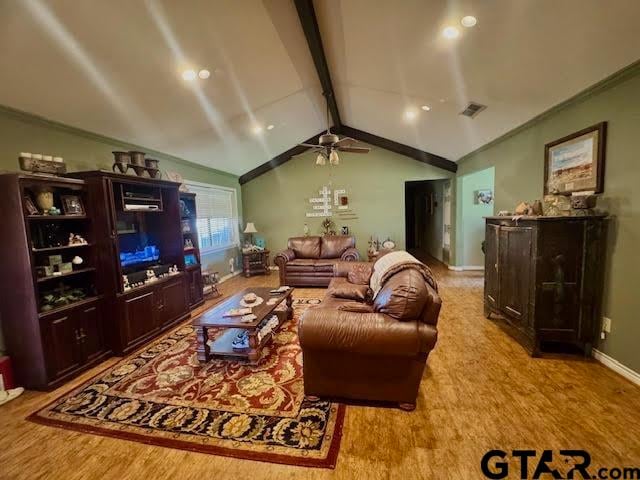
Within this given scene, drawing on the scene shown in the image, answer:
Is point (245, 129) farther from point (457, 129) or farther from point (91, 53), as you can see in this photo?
point (457, 129)

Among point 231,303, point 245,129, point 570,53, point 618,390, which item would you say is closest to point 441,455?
point 618,390

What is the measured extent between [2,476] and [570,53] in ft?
16.2

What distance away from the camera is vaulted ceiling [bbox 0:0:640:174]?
2055 mm

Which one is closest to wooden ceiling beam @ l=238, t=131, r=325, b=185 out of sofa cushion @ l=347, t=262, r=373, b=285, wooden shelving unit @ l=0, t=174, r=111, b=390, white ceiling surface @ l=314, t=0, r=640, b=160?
white ceiling surface @ l=314, t=0, r=640, b=160

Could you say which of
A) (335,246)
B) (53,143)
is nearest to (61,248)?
(53,143)

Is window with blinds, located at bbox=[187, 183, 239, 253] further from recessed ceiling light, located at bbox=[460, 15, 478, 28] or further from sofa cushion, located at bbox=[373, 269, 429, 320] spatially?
recessed ceiling light, located at bbox=[460, 15, 478, 28]

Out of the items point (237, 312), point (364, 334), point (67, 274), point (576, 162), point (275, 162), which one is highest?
point (275, 162)

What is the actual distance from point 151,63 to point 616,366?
506 cm

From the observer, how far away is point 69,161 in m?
3.15

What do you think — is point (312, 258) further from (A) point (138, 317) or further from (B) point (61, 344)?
(B) point (61, 344)

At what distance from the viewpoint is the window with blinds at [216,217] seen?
576cm

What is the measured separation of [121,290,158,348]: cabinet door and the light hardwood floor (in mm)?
582

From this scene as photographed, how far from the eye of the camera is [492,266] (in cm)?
353

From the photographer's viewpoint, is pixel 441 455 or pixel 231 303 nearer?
pixel 441 455
